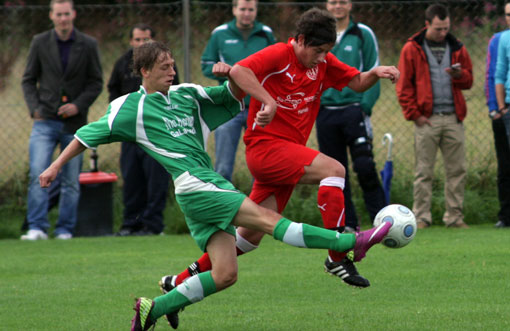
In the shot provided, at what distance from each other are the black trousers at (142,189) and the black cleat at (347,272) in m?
4.42

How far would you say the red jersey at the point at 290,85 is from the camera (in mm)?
6203

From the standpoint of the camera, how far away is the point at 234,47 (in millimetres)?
10055

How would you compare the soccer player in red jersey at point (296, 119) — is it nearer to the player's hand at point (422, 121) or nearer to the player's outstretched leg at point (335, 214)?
the player's outstretched leg at point (335, 214)

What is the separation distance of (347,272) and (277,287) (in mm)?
1053

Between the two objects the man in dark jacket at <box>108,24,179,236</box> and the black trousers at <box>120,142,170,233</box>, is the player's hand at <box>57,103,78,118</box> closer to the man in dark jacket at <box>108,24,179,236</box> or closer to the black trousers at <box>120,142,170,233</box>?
the man in dark jacket at <box>108,24,179,236</box>

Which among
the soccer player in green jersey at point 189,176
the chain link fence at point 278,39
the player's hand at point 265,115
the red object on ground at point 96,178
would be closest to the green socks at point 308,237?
the soccer player in green jersey at point 189,176

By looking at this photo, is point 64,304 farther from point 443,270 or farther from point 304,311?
point 443,270

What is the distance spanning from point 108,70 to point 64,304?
831 centimetres

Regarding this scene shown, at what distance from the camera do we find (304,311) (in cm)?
605

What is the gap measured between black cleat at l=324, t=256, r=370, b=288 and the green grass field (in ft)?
0.65

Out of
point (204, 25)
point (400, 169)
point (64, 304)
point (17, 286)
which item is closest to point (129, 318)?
point (64, 304)

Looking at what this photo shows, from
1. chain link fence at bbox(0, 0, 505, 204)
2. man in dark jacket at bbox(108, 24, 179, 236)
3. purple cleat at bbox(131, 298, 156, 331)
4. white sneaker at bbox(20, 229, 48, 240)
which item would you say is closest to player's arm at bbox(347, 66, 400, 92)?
purple cleat at bbox(131, 298, 156, 331)

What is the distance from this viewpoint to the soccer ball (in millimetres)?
5395

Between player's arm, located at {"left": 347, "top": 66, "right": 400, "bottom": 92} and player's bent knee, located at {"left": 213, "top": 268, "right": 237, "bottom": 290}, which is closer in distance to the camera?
player's bent knee, located at {"left": 213, "top": 268, "right": 237, "bottom": 290}
